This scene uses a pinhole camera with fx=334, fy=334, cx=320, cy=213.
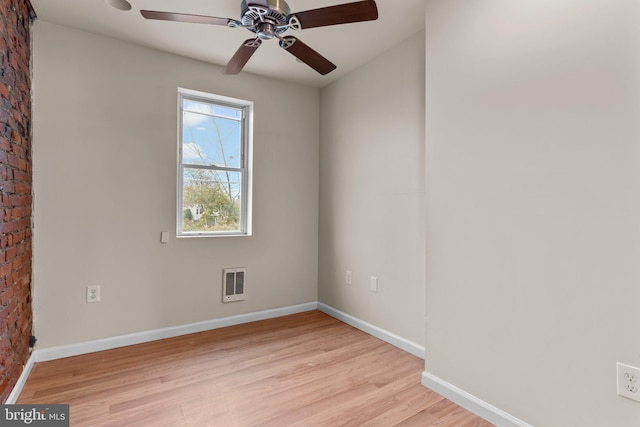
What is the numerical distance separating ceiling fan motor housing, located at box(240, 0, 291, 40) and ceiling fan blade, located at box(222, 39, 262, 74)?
0.09m

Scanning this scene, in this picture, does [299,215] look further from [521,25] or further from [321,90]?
[521,25]

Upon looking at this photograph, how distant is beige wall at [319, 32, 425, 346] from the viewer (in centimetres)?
272

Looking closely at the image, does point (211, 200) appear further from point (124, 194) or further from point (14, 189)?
point (14, 189)

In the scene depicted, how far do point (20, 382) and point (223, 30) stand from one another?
2.79 metres

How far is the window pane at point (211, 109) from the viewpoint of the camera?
322cm

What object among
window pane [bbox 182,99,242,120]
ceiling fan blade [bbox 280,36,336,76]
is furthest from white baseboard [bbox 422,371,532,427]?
window pane [bbox 182,99,242,120]

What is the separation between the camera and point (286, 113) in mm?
3672

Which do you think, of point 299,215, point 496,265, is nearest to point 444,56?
point 496,265

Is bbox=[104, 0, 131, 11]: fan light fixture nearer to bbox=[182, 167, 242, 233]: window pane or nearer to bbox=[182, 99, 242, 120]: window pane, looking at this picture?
bbox=[182, 99, 242, 120]: window pane

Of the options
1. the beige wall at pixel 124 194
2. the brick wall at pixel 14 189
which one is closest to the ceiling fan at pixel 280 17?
the brick wall at pixel 14 189

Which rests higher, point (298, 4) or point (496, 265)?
point (298, 4)

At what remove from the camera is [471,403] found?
6.34 feet

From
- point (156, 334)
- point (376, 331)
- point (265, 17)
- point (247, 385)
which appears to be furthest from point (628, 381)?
point (156, 334)

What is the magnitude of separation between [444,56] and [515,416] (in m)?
2.10
